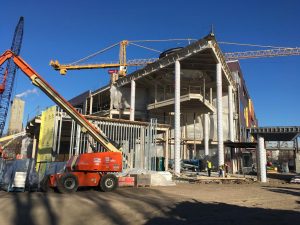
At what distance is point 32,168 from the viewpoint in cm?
1814

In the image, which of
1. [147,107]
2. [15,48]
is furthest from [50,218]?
[15,48]

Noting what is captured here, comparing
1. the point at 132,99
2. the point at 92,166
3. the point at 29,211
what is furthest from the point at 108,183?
the point at 132,99

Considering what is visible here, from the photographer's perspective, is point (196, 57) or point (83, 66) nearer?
point (196, 57)

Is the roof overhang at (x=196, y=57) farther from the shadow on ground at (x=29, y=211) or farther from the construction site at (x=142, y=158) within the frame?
the shadow on ground at (x=29, y=211)

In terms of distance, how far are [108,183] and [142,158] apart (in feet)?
33.4

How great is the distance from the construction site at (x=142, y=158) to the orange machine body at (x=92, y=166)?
0.18 feet

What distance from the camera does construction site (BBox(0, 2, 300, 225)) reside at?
459 inches

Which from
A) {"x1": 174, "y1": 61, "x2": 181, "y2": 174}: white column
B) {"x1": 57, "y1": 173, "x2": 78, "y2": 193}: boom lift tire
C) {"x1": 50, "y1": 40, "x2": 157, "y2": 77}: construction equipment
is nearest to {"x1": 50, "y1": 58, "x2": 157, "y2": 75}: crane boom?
{"x1": 50, "y1": 40, "x2": 157, "y2": 77}: construction equipment

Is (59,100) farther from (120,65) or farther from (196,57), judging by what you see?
(120,65)

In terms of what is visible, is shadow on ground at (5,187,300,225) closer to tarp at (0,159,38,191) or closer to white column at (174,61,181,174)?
tarp at (0,159,38,191)

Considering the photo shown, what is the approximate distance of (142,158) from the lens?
28.7 m

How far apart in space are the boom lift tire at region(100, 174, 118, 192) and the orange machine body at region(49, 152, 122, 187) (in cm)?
30

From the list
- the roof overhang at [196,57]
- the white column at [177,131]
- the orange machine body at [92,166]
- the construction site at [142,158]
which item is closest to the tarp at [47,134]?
the construction site at [142,158]

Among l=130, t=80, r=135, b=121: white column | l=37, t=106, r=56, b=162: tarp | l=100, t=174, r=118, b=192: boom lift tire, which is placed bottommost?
A: l=100, t=174, r=118, b=192: boom lift tire
